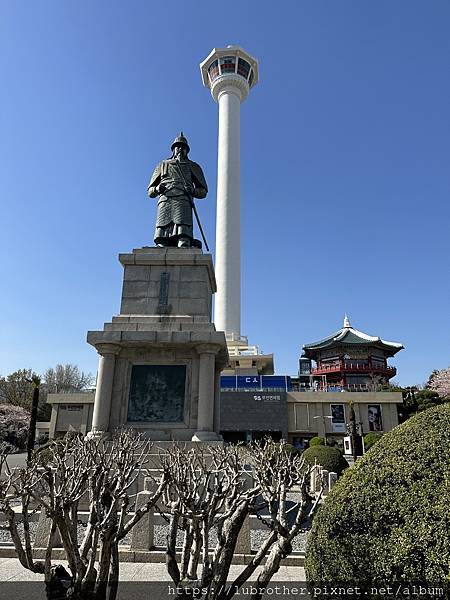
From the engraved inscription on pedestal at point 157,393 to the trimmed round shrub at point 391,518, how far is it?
28.6 feet

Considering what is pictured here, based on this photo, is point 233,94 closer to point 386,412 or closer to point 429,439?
point 386,412

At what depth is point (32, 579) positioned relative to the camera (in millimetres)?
6348

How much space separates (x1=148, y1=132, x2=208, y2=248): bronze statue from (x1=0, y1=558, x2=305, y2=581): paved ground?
35.4 feet

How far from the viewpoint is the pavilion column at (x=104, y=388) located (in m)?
12.4

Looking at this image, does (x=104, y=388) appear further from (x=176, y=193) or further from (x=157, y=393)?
(x=176, y=193)

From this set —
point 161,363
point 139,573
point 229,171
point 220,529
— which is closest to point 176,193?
point 161,363

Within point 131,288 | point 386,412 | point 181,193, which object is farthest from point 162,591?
point 386,412

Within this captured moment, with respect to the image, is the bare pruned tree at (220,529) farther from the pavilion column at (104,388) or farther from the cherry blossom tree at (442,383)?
the cherry blossom tree at (442,383)

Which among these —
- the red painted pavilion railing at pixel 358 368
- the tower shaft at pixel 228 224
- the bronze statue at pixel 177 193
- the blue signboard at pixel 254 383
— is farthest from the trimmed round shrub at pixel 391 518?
the red painted pavilion railing at pixel 358 368

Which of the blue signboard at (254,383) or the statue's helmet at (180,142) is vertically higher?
the statue's helmet at (180,142)

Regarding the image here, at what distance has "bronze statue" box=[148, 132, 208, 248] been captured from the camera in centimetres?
1619

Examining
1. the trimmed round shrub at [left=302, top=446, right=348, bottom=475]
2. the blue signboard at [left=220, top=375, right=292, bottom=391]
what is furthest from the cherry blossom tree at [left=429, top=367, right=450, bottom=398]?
the trimmed round shrub at [left=302, top=446, right=348, bottom=475]

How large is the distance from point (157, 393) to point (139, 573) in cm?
655

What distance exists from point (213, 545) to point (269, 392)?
3639 centimetres
